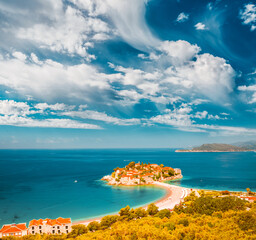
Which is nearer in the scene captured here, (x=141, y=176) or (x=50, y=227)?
(x=50, y=227)

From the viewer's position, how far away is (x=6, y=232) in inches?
882

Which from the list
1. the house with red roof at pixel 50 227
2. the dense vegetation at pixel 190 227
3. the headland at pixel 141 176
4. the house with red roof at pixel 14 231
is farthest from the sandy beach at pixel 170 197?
the house with red roof at pixel 14 231

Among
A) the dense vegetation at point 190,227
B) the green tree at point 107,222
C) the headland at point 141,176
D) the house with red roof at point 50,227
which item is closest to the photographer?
the dense vegetation at point 190,227

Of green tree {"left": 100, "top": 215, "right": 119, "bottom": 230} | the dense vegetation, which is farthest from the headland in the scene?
green tree {"left": 100, "top": 215, "right": 119, "bottom": 230}

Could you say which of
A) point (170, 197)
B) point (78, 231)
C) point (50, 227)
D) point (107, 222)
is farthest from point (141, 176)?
point (78, 231)

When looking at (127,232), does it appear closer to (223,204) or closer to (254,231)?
(254,231)

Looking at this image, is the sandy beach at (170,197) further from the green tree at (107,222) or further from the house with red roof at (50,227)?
the green tree at (107,222)

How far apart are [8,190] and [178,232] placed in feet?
167

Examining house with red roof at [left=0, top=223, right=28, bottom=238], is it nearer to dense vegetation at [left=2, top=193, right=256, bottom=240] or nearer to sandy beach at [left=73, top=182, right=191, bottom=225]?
dense vegetation at [left=2, top=193, right=256, bottom=240]

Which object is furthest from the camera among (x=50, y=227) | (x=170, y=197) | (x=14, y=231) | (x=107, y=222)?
(x=170, y=197)

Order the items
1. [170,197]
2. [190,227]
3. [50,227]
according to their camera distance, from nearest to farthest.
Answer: [190,227] < [50,227] < [170,197]

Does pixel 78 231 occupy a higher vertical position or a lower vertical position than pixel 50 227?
higher

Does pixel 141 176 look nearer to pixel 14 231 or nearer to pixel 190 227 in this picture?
pixel 14 231

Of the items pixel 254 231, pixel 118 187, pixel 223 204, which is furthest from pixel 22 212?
pixel 254 231
